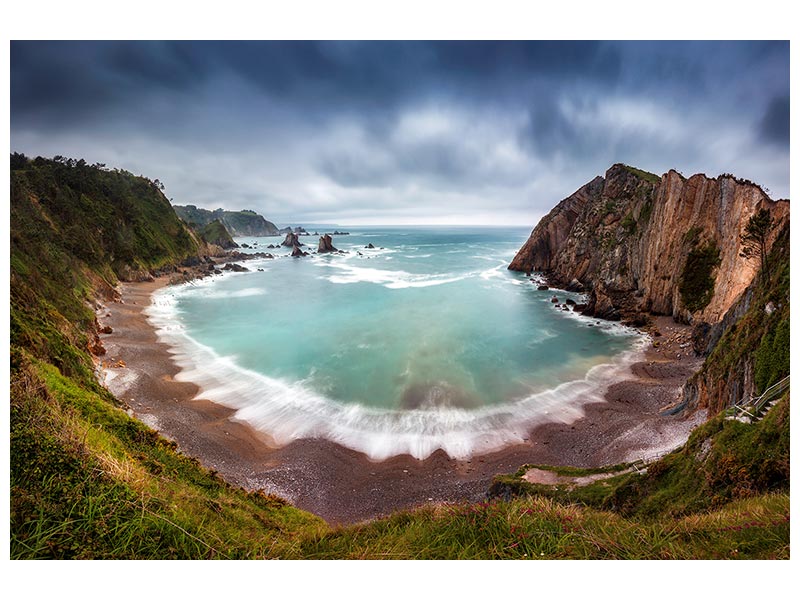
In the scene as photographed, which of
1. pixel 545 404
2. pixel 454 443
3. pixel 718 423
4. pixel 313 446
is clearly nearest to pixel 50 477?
pixel 718 423

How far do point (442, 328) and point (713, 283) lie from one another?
1916 cm

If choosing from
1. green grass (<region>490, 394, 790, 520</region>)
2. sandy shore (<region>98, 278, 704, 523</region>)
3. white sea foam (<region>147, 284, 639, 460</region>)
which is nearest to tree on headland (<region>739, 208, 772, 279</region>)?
sandy shore (<region>98, 278, 704, 523</region>)

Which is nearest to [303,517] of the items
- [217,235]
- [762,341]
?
[762,341]

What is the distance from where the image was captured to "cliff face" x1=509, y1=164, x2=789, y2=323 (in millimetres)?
21781

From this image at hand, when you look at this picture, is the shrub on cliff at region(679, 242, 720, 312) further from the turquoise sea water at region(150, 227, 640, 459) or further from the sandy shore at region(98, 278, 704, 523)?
the sandy shore at region(98, 278, 704, 523)

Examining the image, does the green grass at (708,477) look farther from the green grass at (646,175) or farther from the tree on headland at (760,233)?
the green grass at (646,175)

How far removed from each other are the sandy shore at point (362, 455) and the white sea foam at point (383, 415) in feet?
1.72

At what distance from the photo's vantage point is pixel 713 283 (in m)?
23.0

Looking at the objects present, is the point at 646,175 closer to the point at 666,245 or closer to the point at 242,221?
the point at 666,245

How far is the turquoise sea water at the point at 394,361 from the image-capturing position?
13.1m

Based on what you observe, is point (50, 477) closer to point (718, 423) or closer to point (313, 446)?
point (718, 423)

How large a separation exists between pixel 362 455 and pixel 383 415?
2.63 metres

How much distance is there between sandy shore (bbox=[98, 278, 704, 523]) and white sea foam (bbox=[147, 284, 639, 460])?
1.72 feet

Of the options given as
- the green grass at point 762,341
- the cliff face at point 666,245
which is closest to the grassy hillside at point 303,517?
the green grass at point 762,341
